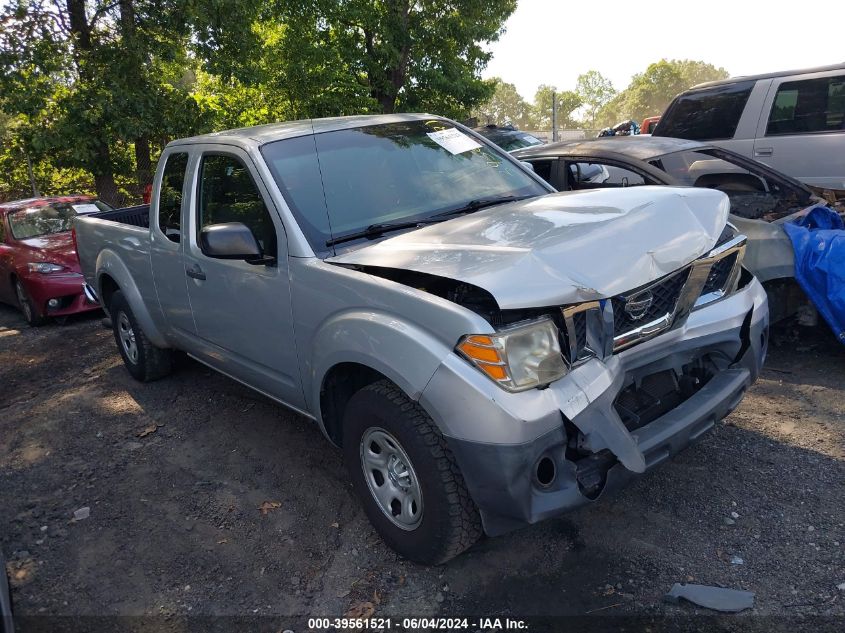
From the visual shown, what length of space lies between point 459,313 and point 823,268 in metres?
3.10

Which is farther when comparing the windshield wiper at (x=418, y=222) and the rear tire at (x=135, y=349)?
the rear tire at (x=135, y=349)

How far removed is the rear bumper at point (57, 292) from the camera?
8.15 meters

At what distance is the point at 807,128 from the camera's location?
693cm

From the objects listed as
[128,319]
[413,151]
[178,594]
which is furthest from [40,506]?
[413,151]

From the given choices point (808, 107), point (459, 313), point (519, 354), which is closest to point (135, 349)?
point (459, 313)

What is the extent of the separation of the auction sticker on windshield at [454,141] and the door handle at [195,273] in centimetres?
161

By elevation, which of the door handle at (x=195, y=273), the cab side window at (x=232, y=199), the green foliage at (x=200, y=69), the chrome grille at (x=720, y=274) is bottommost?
the chrome grille at (x=720, y=274)

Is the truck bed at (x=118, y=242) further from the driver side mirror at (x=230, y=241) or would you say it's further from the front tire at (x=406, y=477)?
the front tire at (x=406, y=477)

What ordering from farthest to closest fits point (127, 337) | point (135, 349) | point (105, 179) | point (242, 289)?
point (105, 179)
point (127, 337)
point (135, 349)
point (242, 289)

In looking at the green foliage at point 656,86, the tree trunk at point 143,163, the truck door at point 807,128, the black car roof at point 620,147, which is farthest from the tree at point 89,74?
the green foliage at point 656,86

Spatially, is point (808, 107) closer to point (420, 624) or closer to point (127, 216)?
point (420, 624)

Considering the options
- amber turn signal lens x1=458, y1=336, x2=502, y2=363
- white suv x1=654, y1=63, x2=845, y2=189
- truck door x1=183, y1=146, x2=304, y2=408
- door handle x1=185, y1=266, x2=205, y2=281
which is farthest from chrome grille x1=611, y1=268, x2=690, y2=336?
white suv x1=654, y1=63, x2=845, y2=189

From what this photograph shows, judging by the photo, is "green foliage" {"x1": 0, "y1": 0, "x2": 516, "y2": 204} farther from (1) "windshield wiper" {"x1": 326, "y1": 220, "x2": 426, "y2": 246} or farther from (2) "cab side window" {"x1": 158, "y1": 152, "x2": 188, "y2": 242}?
(1) "windshield wiper" {"x1": 326, "y1": 220, "x2": 426, "y2": 246}

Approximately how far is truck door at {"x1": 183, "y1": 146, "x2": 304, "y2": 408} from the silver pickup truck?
0.02 meters
